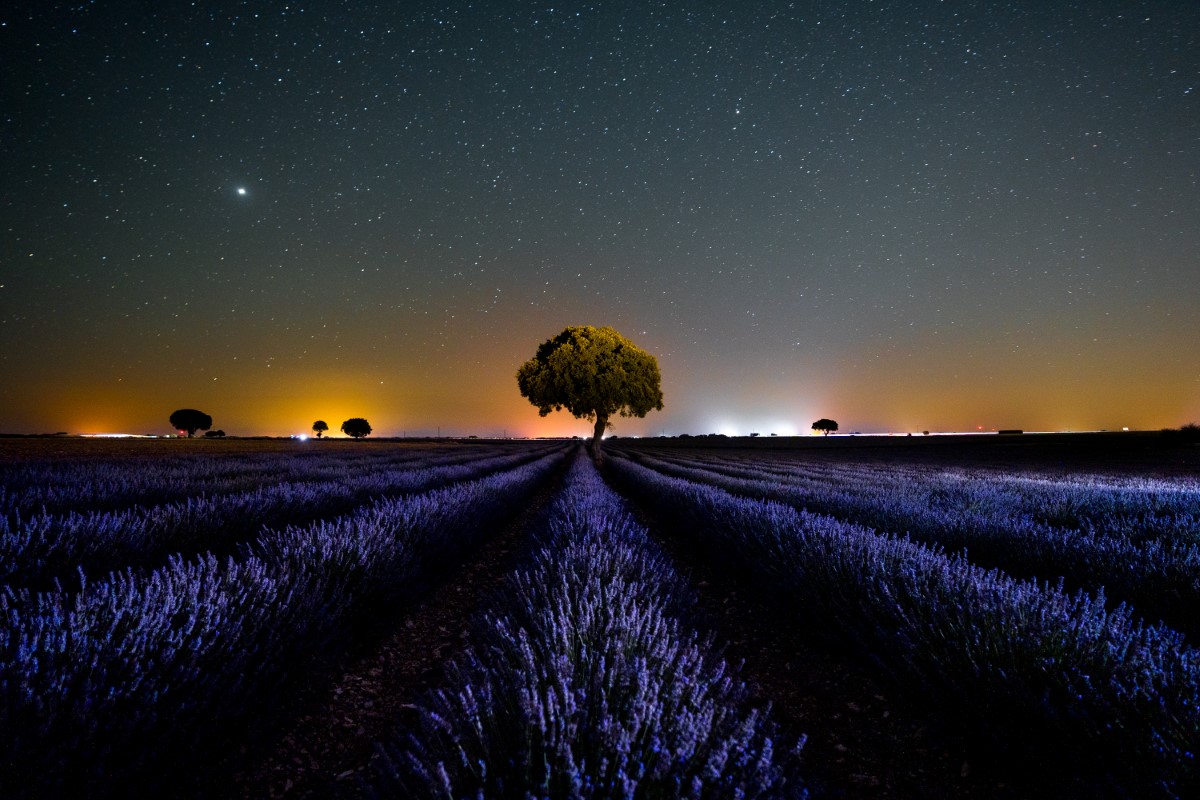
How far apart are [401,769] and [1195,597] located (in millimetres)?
3882

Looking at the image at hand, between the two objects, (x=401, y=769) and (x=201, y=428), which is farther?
(x=201, y=428)

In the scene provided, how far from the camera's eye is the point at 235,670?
1.69 meters

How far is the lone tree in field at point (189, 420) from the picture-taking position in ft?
275

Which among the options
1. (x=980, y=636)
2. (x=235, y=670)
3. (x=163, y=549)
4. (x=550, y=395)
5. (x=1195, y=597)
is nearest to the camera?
(x=235, y=670)

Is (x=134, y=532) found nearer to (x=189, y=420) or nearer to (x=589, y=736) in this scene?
(x=589, y=736)

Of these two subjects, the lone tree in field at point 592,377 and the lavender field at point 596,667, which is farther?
the lone tree in field at point 592,377

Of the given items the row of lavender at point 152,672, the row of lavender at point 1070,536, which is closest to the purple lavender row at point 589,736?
the row of lavender at point 152,672

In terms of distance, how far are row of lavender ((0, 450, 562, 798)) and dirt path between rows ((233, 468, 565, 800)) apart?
5.8 inches

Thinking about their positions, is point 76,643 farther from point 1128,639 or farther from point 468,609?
point 1128,639

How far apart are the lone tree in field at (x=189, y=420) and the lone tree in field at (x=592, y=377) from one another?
280 ft

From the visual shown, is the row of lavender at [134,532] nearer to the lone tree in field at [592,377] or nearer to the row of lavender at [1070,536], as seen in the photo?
the row of lavender at [1070,536]

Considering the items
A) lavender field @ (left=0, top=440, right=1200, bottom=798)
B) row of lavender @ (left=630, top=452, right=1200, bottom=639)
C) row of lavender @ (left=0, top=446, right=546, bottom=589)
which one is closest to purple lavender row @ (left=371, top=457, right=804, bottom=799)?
lavender field @ (left=0, top=440, right=1200, bottom=798)

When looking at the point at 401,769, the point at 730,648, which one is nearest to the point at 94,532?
the point at 401,769

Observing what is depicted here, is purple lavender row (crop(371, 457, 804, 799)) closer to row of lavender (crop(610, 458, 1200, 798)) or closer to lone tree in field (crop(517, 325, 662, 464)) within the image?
row of lavender (crop(610, 458, 1200, 798))
